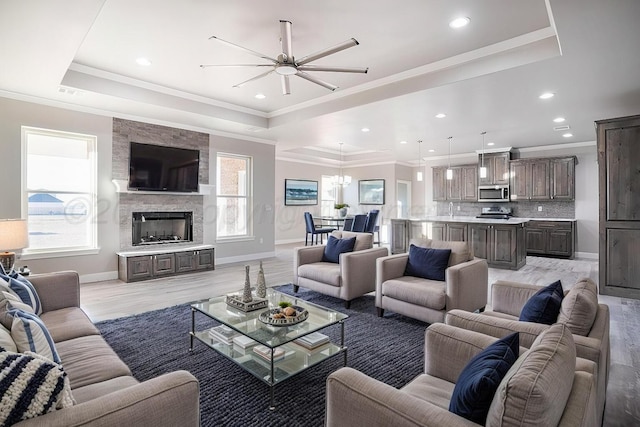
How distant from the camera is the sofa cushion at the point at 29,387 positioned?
A: 98 centimetres

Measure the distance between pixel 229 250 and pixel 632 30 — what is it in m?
6.48

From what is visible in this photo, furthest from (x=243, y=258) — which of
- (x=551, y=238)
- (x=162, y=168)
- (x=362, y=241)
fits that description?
(x=551, y=238)

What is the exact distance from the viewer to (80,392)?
4.85ft

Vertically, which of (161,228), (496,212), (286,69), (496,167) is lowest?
(161,228)

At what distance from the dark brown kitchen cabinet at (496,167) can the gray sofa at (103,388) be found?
8724 mm

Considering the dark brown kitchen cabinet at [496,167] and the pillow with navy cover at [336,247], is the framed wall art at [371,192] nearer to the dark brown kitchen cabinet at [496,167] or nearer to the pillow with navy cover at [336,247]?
the dark brown kitchen cabinet at [496,167]

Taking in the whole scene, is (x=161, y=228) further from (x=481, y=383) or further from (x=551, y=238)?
(x=551, y=238)

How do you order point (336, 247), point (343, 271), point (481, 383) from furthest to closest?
point (336, 247) < point (343, 271) < point (481, 383)

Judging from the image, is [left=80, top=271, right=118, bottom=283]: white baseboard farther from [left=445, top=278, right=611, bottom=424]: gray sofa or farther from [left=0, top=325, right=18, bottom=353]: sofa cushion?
[left=445, top=278, right=611, bottom=424]: gray sofa

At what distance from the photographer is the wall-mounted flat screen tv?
18.4 ft

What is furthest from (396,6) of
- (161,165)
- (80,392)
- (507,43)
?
(161,165)

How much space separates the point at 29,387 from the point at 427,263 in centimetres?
337

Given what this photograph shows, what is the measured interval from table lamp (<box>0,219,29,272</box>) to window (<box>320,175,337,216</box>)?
8878 millimetres

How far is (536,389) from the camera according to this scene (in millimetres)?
923
